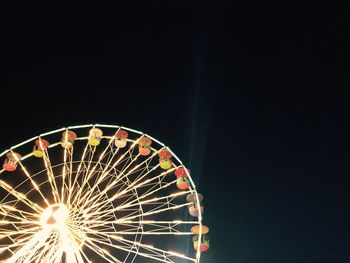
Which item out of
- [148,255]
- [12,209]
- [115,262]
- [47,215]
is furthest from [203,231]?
[12,209]

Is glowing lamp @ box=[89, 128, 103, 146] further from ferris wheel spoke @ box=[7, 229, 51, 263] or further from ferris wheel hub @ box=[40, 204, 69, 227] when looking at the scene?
ferris wheel spoke @ box=[7, 229, 51, 263]

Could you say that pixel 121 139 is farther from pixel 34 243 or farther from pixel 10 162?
pixel 34 243

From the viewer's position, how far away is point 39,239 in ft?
17.0

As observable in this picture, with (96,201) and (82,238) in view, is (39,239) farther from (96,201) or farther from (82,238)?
(96,201)

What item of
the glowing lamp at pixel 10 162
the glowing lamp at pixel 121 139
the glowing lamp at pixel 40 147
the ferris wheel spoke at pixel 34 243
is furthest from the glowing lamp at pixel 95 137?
the ferris wheel spoke at pixel 34 243

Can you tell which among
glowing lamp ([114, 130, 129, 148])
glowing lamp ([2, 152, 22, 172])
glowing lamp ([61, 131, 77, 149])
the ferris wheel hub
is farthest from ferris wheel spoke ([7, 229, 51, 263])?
glowing lamp ([114, 130, 129, 148])

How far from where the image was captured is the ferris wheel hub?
5.42 m

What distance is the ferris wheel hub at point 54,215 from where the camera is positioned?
5.42 meters

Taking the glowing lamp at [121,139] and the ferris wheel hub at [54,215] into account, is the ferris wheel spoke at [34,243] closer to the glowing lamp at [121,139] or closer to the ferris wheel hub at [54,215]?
the ferris wheel hub at [54,215]

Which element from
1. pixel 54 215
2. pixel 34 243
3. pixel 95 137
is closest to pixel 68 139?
pixel 95 137

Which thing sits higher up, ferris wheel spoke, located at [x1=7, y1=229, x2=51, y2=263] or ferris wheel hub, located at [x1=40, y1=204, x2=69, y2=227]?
ferris wheel hub, located at [x1=40, y1=204, x2=69, y2=227]

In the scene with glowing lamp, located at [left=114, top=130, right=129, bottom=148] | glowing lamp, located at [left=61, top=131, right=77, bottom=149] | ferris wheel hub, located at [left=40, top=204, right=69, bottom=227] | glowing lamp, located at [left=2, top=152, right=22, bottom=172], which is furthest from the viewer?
glowing lamp, located at [left=114, top=130, right=129, bottom=148]

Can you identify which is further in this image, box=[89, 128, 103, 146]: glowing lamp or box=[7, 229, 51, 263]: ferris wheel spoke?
box=[89, 128, 103, 146]: glowing lamp

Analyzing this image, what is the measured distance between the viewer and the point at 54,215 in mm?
5512
